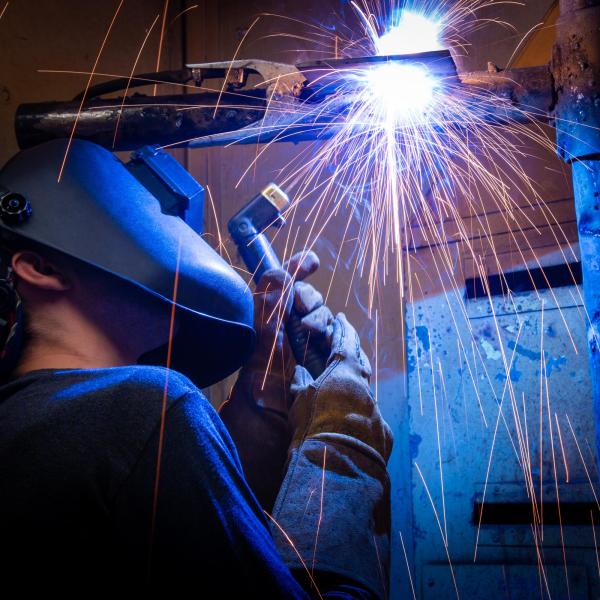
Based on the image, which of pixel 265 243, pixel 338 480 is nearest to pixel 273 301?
pixel 265 243

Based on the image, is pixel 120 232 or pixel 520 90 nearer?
pixel 120 232

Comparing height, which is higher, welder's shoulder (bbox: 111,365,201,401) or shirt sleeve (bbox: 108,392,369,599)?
welder's shoulder (bbox: 111,365,201,401)

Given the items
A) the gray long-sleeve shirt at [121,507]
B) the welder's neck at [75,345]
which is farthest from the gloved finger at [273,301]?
the gray long-sleeve shirt at [121,507]

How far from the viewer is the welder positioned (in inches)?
36.3

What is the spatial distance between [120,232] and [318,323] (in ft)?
2.60

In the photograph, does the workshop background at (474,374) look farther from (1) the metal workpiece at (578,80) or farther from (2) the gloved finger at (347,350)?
(1) the metal workpiece at (578,80)

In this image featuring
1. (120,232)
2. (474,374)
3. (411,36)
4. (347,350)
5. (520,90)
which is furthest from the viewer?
(411,36)

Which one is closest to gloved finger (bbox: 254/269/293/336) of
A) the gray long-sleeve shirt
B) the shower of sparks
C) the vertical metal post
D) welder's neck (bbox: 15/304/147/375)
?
the shower of sparks

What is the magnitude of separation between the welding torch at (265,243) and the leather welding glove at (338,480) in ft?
0.19

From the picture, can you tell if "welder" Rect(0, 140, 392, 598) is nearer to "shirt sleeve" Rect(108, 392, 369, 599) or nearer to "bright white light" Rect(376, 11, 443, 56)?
"shirt sleeve" Rect(108, 392, 369, 599)

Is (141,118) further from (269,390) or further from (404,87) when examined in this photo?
(269,390)

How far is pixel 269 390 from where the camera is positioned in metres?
1.99

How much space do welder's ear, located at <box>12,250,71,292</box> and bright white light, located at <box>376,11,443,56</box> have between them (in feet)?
5.07

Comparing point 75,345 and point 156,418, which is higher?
point 75,345
